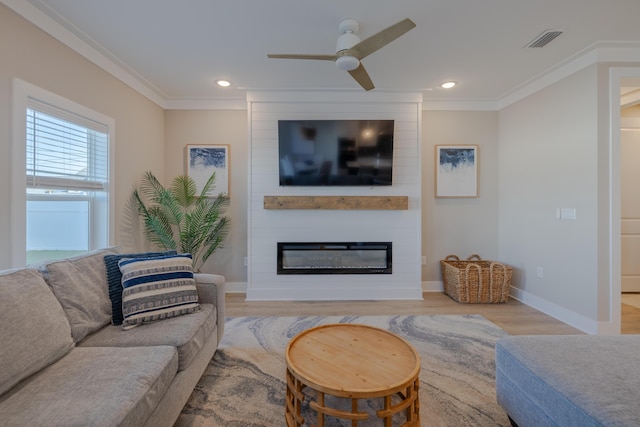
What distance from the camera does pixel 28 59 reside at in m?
1.91

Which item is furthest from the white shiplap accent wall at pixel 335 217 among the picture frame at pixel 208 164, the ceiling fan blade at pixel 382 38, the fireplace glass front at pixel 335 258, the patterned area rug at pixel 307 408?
the ceiling fan blade at pixel 382 38

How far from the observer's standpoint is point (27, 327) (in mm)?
1151

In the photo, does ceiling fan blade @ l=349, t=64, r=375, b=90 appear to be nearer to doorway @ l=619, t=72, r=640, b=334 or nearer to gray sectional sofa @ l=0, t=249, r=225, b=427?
gray sectional sofa @ l=0, t=249, r=225, b=427

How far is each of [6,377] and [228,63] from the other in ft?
9.00

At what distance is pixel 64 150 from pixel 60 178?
9.4 inches

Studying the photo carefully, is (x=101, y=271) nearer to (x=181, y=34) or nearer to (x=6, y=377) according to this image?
(x=6, y=377)

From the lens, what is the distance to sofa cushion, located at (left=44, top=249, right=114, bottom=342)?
1464 millimetres

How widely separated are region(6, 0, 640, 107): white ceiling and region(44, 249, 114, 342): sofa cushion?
1793 mm

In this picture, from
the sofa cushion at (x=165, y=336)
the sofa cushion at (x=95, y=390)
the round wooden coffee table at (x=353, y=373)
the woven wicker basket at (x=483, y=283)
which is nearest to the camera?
the sofa cushion at (x=95, y=390)

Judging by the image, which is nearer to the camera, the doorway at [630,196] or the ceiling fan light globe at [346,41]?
the ceiling fan light globe at [346,41]

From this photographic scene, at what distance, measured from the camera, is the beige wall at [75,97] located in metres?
1.77

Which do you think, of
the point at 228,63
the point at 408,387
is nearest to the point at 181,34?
the point at 228,63

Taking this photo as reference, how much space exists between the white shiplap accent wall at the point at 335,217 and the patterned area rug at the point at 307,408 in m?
0.62

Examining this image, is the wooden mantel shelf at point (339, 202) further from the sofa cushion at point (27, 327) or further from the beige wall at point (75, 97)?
the sofa cushion at point (27, 327)
